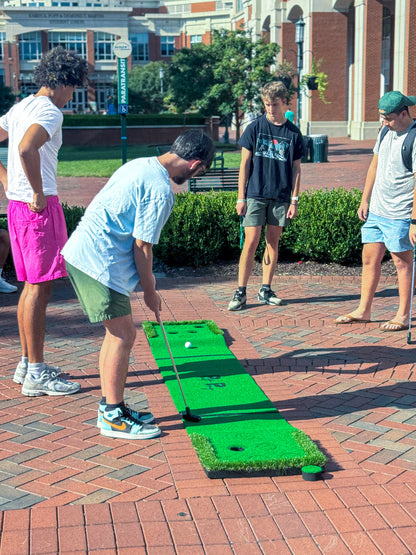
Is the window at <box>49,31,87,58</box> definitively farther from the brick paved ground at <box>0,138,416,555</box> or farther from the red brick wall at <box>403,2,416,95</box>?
the brick paved ground at <box>0,138,416,555</box>

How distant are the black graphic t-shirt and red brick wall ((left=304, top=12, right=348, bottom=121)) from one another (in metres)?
32.4

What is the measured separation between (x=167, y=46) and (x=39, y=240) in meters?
88.1

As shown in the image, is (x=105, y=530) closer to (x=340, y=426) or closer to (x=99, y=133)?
(x=340, y=426)

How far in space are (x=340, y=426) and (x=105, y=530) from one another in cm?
164

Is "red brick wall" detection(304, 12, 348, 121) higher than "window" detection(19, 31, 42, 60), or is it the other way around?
"window" detection(19, 31, 42, 60)

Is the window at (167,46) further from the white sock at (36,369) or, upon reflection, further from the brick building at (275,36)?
the white sock at (36,369)

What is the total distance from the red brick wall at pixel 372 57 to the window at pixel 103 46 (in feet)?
173

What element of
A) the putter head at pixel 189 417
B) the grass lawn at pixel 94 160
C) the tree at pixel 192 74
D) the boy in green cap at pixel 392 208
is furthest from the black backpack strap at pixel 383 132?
the tree at pixel 192 74

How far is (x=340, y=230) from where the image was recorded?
840 cm

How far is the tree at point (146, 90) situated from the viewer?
56.2 metres

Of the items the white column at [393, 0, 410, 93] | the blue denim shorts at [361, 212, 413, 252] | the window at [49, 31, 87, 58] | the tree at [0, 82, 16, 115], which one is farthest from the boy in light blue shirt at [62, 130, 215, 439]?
the window at [49, 31, 87, 58]

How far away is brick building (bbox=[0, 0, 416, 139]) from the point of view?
112 feet

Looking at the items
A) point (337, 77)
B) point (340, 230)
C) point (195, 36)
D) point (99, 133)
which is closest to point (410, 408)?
point (340, 230)

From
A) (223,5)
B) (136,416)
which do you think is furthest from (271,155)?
(223,5)
